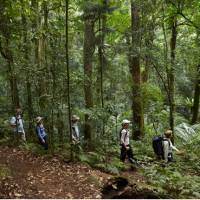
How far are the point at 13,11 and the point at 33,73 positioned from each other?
2158 millimetres

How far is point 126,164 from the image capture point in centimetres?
1229

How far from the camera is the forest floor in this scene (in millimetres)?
8320

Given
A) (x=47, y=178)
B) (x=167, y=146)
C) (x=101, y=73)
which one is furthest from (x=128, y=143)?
(x=47, y=178)

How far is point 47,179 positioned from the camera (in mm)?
9484

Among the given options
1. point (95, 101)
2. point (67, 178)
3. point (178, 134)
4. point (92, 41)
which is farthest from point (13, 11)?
point (178, 134)

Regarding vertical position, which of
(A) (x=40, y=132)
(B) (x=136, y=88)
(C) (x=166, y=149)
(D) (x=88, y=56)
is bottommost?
(C) (x=166, y=149)

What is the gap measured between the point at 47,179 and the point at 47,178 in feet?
0.31

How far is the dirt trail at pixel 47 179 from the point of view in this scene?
8297 millimetres

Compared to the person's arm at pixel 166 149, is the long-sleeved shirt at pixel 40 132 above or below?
above

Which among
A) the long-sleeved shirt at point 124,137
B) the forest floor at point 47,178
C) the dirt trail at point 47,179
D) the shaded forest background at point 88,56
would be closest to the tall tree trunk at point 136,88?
the shaded forest background at point 88,56

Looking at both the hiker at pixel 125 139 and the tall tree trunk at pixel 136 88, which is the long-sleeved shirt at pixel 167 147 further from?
the tall tree trunk at pixel 136 88

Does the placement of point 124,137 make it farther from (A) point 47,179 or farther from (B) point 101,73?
(A) point 47,179

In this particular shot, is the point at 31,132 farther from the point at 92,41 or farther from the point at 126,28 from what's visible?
the point at 126,28

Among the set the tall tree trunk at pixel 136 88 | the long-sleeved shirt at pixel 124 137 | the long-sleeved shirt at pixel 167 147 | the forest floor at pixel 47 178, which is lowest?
the forest floor at pixel 47 178
